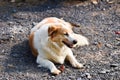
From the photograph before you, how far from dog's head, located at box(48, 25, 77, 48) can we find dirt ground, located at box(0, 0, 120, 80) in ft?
1.40

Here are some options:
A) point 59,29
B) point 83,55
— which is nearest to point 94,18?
point 83,55

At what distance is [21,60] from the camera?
18.3 feet

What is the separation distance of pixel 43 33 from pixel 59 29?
34 cm

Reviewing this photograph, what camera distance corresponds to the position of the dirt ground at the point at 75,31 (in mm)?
5086

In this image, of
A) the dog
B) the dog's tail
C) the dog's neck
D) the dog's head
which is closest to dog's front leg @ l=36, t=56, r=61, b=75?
the dog

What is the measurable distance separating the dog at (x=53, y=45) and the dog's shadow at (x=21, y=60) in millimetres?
117

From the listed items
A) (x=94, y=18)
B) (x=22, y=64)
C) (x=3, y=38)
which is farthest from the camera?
(x=94, y=18)

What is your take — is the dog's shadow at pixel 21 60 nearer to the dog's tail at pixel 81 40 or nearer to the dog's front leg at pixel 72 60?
the dog's front leg at pixel 72 60

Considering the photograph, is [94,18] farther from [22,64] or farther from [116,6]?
[22,64]

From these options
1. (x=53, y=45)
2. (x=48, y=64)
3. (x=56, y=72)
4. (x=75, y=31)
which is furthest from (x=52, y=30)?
(x=75, y=31)

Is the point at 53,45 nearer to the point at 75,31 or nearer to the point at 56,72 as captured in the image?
the point at 56,72

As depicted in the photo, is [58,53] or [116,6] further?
[116,6]

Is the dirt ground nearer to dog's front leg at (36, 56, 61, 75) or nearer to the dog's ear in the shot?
dog's front leg at (36, 56, 61, 75)

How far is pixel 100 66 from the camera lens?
207 inches
